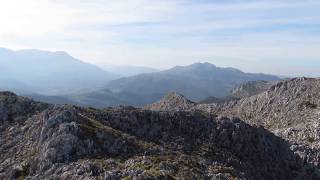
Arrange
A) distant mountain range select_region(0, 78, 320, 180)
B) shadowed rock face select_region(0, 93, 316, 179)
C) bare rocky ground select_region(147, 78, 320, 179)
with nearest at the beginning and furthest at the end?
shadowed rock face select_region(0, 93, 316, 179) < distant mountain range select_region(0, 78, 320, 180) < bare rocky ground select_region(147, 78, 320, 179)

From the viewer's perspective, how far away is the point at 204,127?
100438mm

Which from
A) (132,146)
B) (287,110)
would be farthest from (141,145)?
(287,110)

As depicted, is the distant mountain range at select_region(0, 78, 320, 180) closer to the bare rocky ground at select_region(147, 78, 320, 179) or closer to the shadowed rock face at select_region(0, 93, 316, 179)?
the shadowed rock face at select_region(0, 93, 316, 179)

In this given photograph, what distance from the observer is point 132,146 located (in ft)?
246

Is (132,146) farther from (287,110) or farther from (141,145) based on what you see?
(287,110)

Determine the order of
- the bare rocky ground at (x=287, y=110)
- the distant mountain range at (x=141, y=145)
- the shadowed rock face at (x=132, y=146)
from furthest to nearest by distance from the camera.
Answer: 1. the bare rocky ground at (x=287, y=110)
2. the distant mountain range at (x=141, y=145)
3. the shadowed rock face at (x=132, y=146)

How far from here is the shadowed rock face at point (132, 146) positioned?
2621 inches

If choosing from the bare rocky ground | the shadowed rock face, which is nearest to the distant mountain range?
the shadowed rock face

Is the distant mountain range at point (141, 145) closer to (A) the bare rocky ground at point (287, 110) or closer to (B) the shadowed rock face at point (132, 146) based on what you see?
(B) the shadowed rock face at point (132, 146)

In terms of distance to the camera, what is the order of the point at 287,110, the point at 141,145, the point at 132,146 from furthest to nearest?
the point at 287,110 → the point at 141,145 → the point at 132,146

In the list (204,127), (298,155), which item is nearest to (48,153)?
(204,127)

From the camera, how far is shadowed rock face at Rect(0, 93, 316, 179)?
66562 millimetres

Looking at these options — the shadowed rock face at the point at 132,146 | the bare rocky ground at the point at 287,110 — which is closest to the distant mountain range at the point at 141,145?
the shadowed rock face at the point at 132,146

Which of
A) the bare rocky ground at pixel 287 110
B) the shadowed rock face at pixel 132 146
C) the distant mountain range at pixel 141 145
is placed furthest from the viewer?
the bare rocky ground at pixel 287 110
